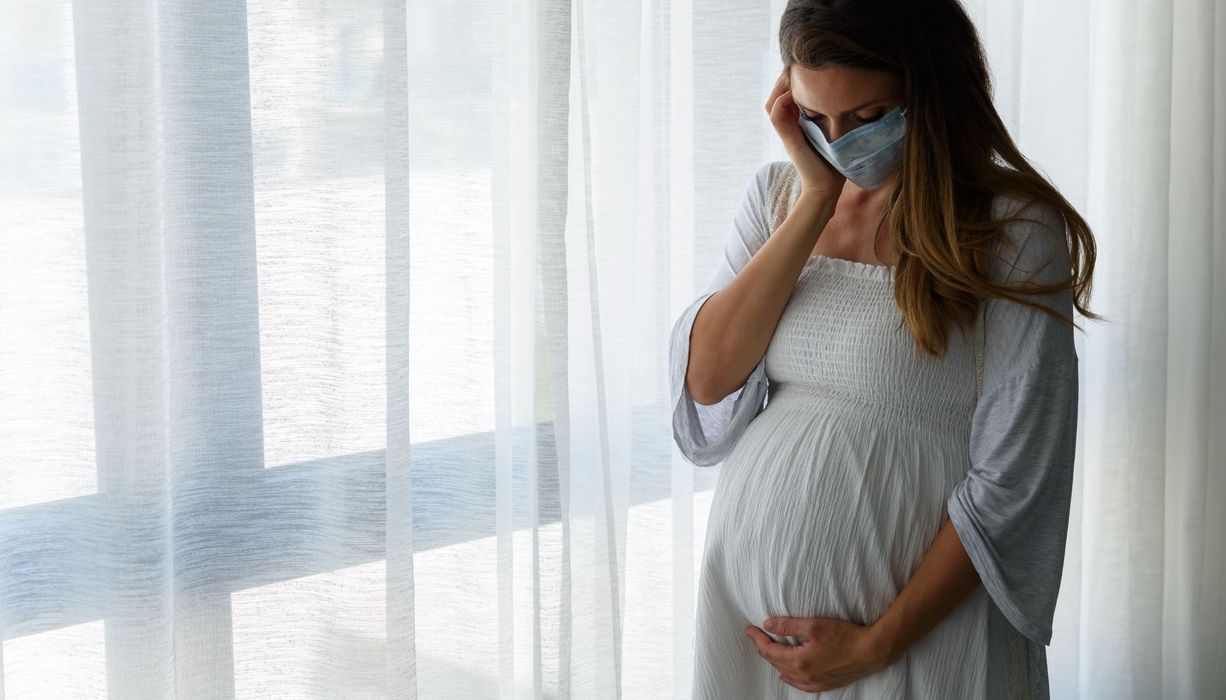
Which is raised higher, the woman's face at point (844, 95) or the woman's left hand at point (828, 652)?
the woman's face at point (844, 95)

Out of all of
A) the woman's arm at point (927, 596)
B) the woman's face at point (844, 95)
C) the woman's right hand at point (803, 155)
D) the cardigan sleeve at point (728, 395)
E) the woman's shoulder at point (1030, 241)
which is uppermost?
the woman's face at point (844, 95)

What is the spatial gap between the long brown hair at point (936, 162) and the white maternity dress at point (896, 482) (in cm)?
3

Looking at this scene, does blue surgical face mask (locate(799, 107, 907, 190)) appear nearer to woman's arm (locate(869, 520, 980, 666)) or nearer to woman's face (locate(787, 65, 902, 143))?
woman's face (locate(787, 65, 902, 143))

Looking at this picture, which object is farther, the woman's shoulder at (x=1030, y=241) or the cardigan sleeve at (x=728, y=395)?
the cardigan sleeve at (x=728, y=395)

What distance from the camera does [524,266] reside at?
5.47 feet

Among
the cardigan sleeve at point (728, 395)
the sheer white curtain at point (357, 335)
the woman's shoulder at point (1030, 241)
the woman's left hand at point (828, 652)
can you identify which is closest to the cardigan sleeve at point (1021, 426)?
the woman's shoulder at point (1030, 241)

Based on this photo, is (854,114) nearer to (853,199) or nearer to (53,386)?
(853,199)

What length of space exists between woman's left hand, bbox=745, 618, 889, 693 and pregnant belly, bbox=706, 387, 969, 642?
19 millimetres

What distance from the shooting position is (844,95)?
1.34 metres

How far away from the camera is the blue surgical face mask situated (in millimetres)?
1340

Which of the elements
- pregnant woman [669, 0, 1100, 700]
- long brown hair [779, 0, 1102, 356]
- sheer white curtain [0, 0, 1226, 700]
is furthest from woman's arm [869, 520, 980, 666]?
sheer white curtain [0, 0, 1226, 700]

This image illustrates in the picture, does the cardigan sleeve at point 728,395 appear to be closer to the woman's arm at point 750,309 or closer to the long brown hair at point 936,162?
the woman's arm at point 750,309

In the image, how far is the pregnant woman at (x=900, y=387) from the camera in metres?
1.29

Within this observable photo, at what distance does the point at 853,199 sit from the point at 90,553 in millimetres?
1101
